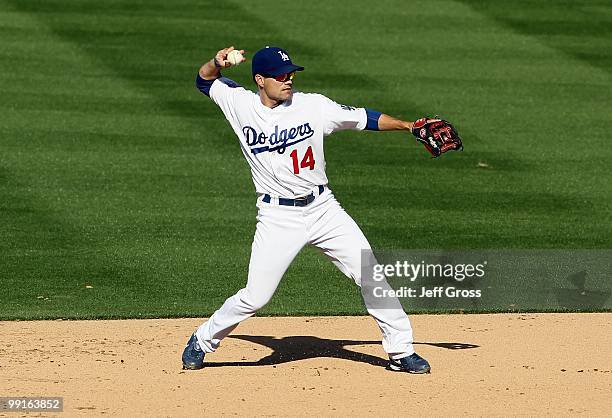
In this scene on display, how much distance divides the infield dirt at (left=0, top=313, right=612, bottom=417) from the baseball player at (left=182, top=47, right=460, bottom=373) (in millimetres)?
481

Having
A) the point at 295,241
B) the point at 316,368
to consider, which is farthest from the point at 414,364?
the point at 295,241

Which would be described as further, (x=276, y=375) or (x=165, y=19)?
(x=165, y=19)

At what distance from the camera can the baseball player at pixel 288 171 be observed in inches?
316

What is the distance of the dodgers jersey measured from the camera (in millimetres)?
8008

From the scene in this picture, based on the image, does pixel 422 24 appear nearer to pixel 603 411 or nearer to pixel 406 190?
pixel 406 190

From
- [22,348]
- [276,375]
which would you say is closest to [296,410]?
[276,375]

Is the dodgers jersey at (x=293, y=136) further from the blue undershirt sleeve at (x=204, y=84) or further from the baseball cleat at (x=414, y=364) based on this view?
the baseball cleat at (x=414, y=364)

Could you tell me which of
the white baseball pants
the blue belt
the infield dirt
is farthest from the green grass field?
the blue belt

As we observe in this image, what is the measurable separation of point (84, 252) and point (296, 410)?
14.3ft

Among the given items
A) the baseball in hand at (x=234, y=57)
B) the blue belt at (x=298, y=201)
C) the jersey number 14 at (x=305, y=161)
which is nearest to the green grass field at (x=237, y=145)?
the blue belt at (x=298, y=201)

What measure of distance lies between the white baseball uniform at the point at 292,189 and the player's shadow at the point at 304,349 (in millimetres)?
617

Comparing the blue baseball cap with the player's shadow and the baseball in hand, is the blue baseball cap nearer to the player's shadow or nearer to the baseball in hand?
the baseball in hand

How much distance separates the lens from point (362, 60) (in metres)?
17.4

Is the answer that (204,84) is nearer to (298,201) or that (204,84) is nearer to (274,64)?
(274,64)
